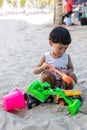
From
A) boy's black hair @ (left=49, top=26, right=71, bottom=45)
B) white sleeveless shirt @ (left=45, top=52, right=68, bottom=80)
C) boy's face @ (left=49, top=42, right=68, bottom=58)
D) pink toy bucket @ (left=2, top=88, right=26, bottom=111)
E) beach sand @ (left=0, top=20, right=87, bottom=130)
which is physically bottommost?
beach sand @ (left=0, top=20, right=87, bottom=130)

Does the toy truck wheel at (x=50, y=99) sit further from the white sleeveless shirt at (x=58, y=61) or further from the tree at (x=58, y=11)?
the tree at (x=58, y=11)

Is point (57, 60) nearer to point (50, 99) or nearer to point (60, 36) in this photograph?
point (60, 36)

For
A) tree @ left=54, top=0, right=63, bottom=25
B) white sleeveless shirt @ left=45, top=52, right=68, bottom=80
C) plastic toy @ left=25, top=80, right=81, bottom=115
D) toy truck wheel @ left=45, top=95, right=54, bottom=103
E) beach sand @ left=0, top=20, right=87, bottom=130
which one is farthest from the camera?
tree @ left=54, top=0, right=63, bottom=25

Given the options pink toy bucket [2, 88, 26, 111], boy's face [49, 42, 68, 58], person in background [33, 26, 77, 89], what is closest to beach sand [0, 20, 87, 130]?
pink toy bucket [2, 88, 26, 111]

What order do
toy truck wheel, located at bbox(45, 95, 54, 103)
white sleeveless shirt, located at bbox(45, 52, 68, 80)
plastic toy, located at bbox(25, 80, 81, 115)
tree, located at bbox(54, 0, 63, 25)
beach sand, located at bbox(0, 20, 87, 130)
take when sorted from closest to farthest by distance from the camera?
beach sand, located at bbox(0, 20, 87, 130), plastic toy, located at bbox(25, 80, 81, 115), toy truck wheel, located at bbox(45, 95, 54, 103), white sleeveless shirt, located at bbox(45, 52, 68, 80), tree, located at bbox(54, 0, 63, 25)

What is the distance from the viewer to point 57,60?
304 cm

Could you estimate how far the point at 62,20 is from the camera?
42.4 ft

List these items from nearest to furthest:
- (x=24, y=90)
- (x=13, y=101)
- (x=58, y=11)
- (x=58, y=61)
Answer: (x=13, y=101) → (x=58, y=61) → (x=24, y=90) → (x=58, y=11)

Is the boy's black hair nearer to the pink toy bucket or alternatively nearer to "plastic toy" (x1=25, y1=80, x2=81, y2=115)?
"plastic toy" (x1=25, y1=80, x2=81, y2=115)

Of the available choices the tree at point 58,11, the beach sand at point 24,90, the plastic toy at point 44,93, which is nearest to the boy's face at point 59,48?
the plastic toy at point 44,93

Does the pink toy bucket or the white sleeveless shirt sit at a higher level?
the white sleeveless shirt

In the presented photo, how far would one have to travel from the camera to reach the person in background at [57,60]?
9.29 ft

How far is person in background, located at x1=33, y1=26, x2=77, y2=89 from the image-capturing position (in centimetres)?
283

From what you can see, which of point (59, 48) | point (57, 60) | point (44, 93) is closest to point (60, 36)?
point (59, 48)
